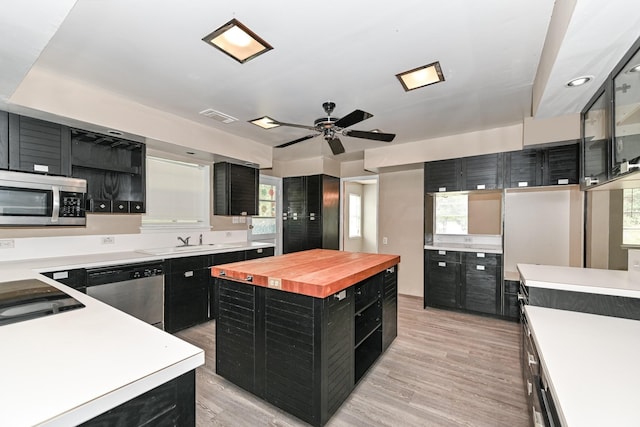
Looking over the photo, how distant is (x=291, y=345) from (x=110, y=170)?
2.83m

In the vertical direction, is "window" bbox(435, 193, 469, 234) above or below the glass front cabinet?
below

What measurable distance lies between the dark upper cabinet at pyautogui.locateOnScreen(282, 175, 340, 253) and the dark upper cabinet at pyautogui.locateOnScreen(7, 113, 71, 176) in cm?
357

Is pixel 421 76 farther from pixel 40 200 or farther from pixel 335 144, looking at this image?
pixel 40 200

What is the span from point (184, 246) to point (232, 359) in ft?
7.28

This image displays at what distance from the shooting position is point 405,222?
5129mm

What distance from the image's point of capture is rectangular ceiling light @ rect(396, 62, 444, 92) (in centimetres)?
237

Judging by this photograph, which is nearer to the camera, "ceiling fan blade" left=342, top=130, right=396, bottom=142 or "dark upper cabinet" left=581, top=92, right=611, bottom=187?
"dark upper cabinet" left=581, top=92, right=611, bottom=187

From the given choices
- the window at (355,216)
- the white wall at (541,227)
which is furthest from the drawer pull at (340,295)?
the window at (355,216)

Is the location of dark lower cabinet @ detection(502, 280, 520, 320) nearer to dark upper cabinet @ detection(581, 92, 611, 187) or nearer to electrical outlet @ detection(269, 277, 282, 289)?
dark upper cabinet @ detection(581, 92, 611, 187)

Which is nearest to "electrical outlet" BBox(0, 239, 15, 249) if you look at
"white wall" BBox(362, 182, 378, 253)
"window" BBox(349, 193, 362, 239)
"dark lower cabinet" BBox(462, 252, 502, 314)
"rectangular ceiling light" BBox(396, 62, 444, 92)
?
"rectangular ceiling light" BBox(396, 62, 444, 92)

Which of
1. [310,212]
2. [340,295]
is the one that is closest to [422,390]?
[340,295]

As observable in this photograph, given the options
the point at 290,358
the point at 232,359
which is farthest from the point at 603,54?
the point at 232,359

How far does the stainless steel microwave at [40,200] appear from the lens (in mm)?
2422

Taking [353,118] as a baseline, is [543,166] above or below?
below
